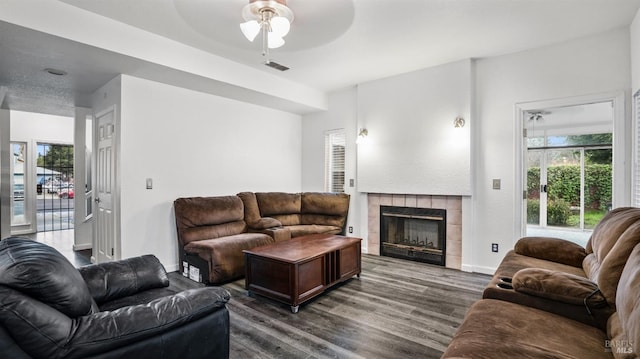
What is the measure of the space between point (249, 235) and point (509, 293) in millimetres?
3073

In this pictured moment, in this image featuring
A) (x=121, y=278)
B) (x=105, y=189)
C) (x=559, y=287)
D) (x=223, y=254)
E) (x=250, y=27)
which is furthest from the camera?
(x=105, y=189)

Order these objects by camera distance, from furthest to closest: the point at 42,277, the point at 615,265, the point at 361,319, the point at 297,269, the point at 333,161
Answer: the point at 333,161 → the point at 297,269 → the point at 361,319 → the point at 615,265 → the point at 42,277

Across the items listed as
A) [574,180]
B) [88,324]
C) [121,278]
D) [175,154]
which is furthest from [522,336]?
[574,180]

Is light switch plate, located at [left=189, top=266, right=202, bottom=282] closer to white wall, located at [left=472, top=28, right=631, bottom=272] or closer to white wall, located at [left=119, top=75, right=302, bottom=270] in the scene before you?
white wall, located at [left=119, top=75, right=302, bottom=270]

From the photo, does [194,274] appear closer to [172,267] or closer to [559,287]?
[172,267]

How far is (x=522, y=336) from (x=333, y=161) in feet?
14.9

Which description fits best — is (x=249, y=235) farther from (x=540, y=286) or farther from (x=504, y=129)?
(x=504, y=129)

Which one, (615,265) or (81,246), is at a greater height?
(615,265)

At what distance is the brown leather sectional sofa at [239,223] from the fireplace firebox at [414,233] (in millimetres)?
761

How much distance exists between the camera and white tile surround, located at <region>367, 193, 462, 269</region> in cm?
418

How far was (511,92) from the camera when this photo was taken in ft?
12.5

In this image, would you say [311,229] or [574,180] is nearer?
[311,229]

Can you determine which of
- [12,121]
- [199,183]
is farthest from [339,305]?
[12,121]

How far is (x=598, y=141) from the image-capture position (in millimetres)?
6730
